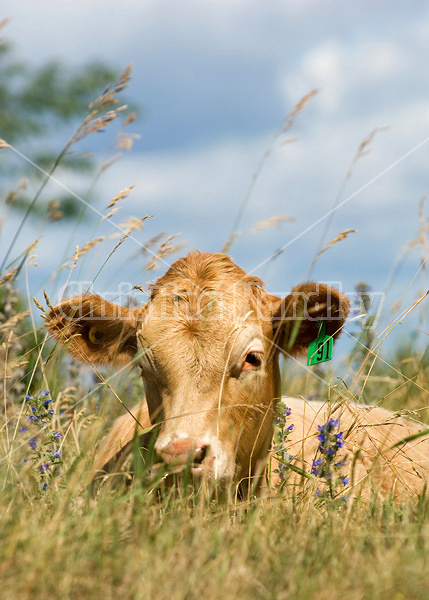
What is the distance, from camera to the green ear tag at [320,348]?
4320 millimetres

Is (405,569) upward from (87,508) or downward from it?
downward

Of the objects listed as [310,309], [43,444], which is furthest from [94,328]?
[310,309]

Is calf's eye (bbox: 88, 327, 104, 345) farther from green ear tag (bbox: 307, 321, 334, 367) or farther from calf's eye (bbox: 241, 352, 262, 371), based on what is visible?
green ear tag (bbox: 307, 321, 334, 367)

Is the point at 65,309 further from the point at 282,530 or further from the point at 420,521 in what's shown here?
the point at 420,521

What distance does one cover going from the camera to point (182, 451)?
128 inches

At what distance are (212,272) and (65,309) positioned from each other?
1.02 metres

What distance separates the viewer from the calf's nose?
324 cm

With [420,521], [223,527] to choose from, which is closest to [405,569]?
[420,521]

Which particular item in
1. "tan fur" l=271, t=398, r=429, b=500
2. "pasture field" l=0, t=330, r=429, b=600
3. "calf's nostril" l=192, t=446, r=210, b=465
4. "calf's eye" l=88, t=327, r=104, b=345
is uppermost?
"calf's eye" l=88, t=327, r=104, b=345

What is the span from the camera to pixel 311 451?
205 inches

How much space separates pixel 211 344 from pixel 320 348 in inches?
34.5

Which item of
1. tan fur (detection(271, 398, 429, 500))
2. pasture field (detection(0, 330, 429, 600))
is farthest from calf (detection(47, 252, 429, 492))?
pasture field (detection(0, 330, 429, 600))

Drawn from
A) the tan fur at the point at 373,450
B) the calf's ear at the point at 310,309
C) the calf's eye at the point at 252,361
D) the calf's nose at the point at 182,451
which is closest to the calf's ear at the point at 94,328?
the calf's eye at the point at 252,361

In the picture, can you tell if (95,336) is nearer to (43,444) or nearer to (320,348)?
(43,444)
